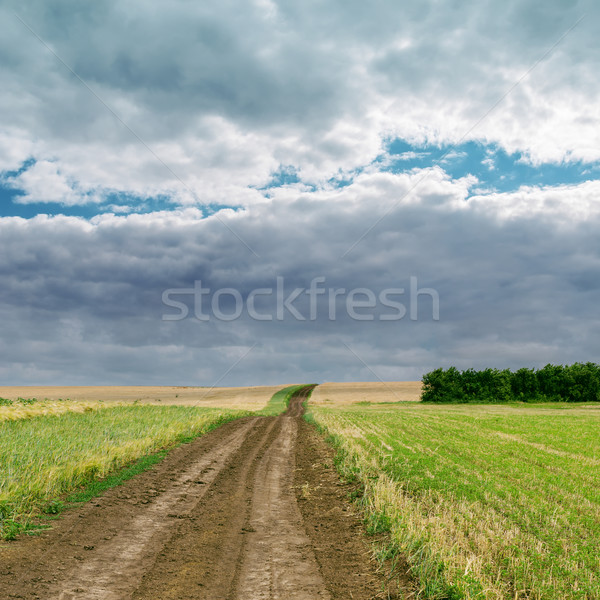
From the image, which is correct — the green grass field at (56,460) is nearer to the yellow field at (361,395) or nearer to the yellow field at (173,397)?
the yellow field at (173,397)

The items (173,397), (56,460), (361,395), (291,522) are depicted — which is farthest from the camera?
(361,395)

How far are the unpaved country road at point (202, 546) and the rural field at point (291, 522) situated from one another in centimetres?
4

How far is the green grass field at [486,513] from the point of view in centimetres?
714

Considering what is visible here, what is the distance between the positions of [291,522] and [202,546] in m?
2.28

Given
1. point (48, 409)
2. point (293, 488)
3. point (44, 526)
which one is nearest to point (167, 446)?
point (293, 488)

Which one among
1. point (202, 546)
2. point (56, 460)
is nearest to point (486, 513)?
point (202, 546)

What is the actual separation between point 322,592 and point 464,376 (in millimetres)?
81722

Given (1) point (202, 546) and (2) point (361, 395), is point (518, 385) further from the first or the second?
(1) point (202, 546)

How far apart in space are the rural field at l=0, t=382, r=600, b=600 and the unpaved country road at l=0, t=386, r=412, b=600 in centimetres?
4

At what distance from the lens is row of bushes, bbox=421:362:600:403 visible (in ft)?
259

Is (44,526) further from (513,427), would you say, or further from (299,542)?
(513,427)

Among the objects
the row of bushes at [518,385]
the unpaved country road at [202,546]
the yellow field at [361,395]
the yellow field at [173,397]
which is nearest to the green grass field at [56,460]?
the unpaved country road at [202,546]

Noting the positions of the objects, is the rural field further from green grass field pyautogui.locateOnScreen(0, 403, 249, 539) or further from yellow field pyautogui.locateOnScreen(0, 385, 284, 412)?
yellow field pyautogui.locateOnScreen(0, 385, 284, 412)

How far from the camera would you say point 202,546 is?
8.49 metres
